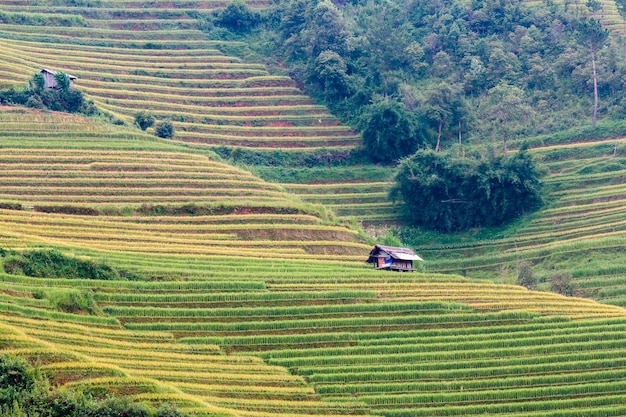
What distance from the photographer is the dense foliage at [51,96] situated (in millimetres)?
58625

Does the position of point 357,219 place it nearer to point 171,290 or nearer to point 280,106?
point 280,106

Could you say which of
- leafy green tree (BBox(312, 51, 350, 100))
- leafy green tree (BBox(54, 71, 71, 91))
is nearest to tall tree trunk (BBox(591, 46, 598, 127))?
leafy green tree (BBox(312, 51, 350, 100))

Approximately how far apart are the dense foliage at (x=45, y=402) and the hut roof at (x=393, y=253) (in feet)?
52.9

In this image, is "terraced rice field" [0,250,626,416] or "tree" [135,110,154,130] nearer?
"terraced rice field" [0,250,626,416]

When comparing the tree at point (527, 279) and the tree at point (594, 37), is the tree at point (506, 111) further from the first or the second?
the tree at point (527, 279)

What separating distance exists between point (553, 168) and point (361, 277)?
1859 cm

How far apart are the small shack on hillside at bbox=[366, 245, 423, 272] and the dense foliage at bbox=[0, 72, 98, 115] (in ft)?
58.5

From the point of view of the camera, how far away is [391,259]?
157 ft

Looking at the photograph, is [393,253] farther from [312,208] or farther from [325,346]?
[325,346]

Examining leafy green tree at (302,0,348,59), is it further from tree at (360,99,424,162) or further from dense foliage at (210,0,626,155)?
tree at (360,99,424,162)

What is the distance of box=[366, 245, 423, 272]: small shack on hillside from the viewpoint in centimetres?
4778

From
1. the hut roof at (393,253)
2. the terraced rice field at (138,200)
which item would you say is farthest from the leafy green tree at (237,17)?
the hut roof at (393,253)

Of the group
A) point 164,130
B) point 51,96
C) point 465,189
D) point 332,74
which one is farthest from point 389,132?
point 51,96

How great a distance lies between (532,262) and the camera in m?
53.1
